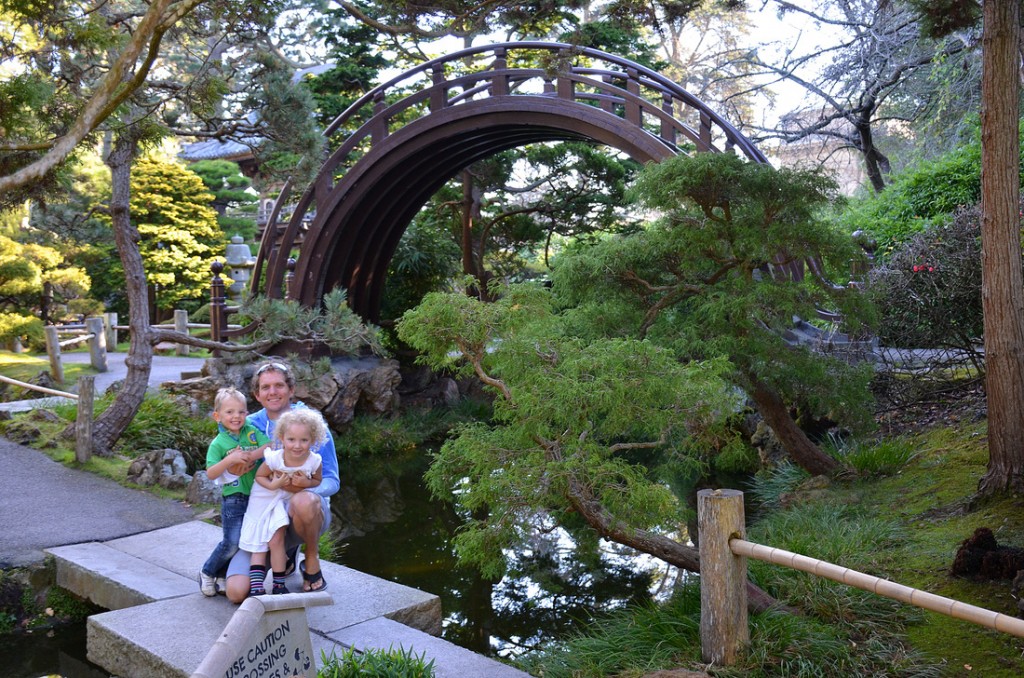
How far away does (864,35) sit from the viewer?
37.0ft

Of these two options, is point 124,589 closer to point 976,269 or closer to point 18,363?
point 976,269

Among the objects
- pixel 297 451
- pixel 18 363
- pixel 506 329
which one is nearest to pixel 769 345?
pixel 506 329

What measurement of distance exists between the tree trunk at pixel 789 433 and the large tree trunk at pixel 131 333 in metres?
5.02

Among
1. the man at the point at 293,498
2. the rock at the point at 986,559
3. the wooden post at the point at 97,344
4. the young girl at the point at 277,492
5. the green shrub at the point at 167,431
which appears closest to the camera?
the young girl at the point at 277,492

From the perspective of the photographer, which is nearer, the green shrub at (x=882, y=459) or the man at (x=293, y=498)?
the man at (x=293, y=498)

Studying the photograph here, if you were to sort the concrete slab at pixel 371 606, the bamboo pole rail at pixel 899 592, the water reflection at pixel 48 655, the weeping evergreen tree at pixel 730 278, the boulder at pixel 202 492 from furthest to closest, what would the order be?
the boulder at pixel 202 492
the weeping evergreen tree at pixel 730 278
the water reflection at pixel 48 655
the concrete slab at pixel 371 606
the bamboo pole rail at pixel 899 592

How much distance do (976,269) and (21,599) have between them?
729 centimetres

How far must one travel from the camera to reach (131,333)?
7348mm

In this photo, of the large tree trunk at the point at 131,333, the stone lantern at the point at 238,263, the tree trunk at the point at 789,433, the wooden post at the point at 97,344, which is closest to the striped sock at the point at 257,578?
the tree trunk at the point at 789,433

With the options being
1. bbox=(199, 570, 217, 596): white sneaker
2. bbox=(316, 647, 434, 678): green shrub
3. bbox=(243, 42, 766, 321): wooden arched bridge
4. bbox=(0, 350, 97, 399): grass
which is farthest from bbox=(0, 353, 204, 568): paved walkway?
bbox=(243, 42, 766, 321): wooden arched bridge

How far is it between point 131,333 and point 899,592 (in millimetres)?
6528

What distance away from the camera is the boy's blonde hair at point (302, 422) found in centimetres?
338

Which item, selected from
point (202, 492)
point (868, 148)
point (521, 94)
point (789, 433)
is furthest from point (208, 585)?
point (868, 148)

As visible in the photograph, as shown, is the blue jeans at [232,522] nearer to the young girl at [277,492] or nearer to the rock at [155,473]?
the young girl at [277,492]
